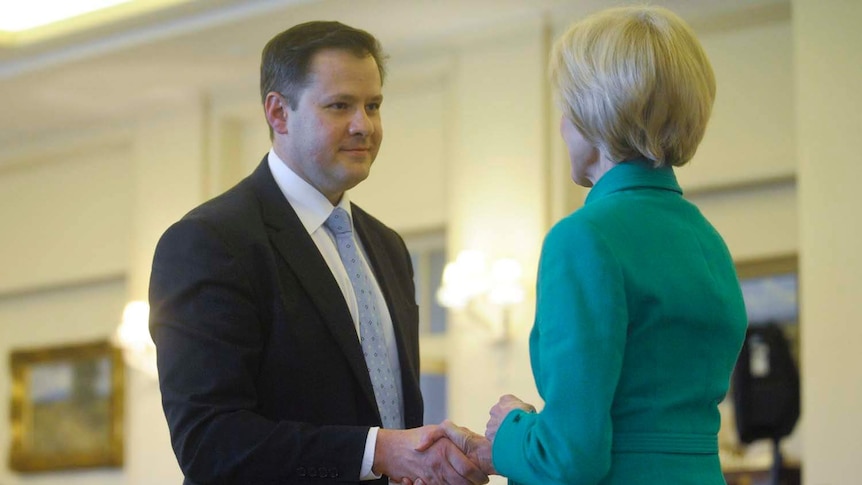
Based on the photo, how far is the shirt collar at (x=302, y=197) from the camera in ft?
11.3

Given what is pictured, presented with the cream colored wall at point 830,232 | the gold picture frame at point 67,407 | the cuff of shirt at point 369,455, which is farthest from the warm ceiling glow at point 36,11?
the cuff of shirt at point 369,455

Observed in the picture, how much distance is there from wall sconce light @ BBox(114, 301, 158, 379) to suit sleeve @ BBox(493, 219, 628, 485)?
871cm

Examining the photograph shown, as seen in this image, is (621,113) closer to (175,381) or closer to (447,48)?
(175,381)

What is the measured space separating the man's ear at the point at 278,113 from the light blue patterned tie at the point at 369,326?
272 mm

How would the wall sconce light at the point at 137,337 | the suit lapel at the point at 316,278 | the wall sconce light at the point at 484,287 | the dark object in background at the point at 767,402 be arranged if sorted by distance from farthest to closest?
1. the wall sconce light at the point at 137,337
2. the wall sconce light at the point at 484,287
3. the dark object in background at the point at 767,402
4. the suit lapel at the point at 316,278

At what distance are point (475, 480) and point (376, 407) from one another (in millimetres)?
347

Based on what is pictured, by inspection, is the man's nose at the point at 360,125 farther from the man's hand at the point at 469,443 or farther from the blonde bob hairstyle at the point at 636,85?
the blonde bob hairstyle at the point at 636,85

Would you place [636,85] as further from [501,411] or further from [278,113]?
[278,113]

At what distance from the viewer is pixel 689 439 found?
7.84 ft

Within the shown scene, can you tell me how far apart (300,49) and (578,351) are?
1572mm

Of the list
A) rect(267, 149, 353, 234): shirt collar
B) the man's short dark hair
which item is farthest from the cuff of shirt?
the man's short dark hair

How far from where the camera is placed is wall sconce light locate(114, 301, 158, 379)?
10.8 metres

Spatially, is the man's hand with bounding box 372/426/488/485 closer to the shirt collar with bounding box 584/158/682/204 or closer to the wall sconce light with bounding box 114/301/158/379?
the shirt collar with bounding box 584/158/682/204

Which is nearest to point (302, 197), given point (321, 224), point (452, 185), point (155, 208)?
point (321, 224)
